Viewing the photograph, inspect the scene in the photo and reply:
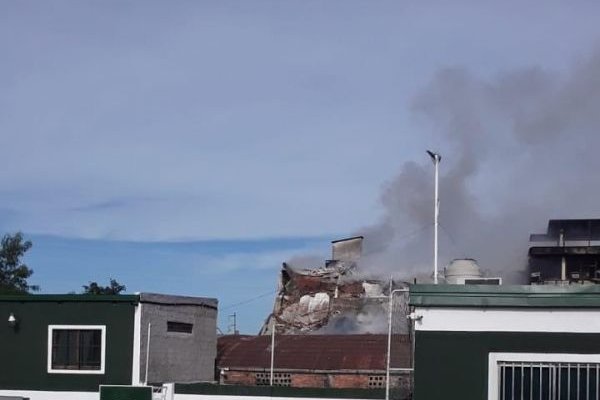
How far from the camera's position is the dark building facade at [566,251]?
4788cm

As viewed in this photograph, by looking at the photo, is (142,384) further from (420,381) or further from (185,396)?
(420,381)

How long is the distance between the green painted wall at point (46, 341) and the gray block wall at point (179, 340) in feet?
1.72

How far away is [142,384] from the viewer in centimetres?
2717

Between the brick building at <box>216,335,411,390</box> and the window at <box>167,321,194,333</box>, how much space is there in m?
2.90

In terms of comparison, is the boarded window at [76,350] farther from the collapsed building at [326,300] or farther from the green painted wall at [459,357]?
the collapsed building at [326,300]

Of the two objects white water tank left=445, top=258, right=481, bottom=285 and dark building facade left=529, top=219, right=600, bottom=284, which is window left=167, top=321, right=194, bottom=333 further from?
dark building facade left=529, top=219, right=600, bottom=284

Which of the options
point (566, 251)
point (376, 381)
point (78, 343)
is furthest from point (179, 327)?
point (566, 251)

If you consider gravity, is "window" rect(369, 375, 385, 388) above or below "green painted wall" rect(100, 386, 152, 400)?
above

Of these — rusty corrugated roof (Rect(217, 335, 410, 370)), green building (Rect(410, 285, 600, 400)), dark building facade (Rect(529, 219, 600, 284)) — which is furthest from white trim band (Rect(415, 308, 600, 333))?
dark building facade (Rect(529, 219, 600, 284))

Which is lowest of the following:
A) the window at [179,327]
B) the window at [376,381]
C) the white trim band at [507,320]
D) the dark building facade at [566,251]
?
the window at [376,381]

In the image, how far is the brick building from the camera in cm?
3100

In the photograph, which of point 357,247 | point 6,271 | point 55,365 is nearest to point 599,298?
point 55,365

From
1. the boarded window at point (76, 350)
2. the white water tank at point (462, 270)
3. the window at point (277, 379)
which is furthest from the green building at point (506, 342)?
the window at point (277, 379)

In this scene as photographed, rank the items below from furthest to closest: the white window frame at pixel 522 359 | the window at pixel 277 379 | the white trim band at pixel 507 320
→ 1. the window at pixel 277 379
2. the white trim band at pixel 507 320
3. the white window frame at pixel 522 359
